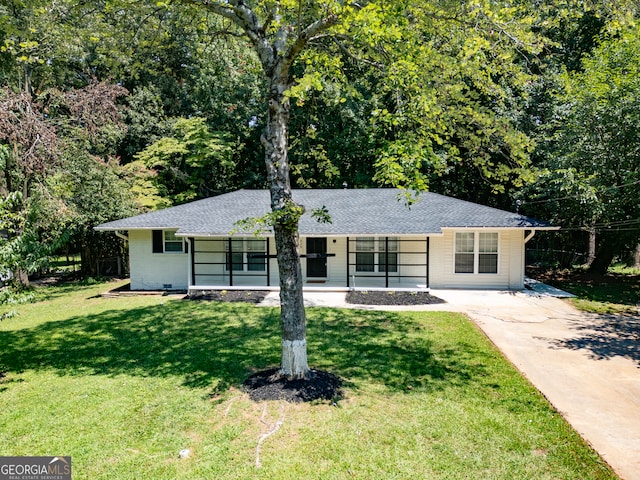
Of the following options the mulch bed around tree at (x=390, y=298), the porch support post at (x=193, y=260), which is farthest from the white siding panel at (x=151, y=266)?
the mulch bed around tree at (x=390, y=298)

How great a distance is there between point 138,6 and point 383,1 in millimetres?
4051

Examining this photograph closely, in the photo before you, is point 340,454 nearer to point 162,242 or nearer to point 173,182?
point 162,242

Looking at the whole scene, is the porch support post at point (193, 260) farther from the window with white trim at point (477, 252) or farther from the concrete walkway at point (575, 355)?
the window with white trim at point (477, 252)

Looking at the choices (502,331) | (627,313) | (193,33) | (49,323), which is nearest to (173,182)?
(49,323)

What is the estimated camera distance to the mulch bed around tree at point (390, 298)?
42.3 feet

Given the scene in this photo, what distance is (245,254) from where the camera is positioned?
52.5ft

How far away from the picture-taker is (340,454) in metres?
4.61

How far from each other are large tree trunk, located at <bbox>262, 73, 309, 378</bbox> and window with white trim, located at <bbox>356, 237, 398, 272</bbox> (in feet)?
31.5

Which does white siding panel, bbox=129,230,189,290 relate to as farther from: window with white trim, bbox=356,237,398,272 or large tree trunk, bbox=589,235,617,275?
large tree trunk, bbox=589,235,617,275

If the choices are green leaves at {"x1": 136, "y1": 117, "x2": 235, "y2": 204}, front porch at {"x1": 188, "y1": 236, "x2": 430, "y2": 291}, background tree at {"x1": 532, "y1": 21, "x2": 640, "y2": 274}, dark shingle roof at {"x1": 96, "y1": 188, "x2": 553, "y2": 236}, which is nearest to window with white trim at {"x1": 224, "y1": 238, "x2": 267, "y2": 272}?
front porch at {"x1": 188, "y1": 236, "x2": 430, "y2": 291}

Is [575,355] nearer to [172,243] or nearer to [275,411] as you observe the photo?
[275,411]

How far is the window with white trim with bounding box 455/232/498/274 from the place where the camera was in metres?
15.3

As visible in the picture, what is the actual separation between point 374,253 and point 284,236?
9.96m

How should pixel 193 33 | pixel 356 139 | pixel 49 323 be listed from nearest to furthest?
1. pixel 193 33
2. pixel 49 323
3. pixel 356 139
